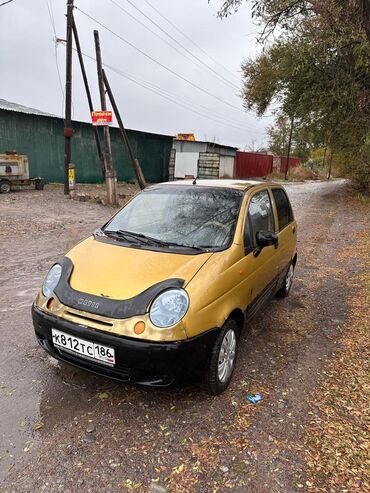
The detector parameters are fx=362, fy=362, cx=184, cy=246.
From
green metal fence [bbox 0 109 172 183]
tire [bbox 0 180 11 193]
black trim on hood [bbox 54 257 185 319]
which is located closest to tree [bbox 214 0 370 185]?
black trim on hood [bbox 54 257 185 319]

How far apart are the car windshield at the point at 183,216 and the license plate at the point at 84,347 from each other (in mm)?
1107

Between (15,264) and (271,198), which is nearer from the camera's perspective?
(271,198)

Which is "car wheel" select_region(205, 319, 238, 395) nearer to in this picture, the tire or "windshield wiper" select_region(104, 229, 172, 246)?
"windshield wiper" select_region(104, 229, 172, 246)

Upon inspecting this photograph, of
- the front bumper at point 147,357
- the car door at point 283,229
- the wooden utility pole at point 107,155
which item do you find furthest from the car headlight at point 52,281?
the wooden utility pole at point 107,155

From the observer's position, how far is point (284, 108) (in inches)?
620

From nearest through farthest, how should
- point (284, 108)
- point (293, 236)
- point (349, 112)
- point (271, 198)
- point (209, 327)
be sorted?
point (209, 327), point (271, 198), point (293, 236), point (349, 112), point (284, 108)

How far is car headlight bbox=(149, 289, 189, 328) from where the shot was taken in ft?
8.05

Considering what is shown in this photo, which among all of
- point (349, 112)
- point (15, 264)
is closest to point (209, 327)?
point (15, 264)

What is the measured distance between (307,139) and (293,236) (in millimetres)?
14023

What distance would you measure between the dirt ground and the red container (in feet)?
94.5

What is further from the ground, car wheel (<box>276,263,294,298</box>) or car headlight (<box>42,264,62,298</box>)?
car headlight (<box>42,264,62,298</box>)

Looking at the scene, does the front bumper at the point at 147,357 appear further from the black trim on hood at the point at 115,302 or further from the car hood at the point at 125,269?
the car hood at the point at 125,269

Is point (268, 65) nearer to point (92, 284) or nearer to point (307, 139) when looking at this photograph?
point (307, 139)

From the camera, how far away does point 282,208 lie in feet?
15.5
